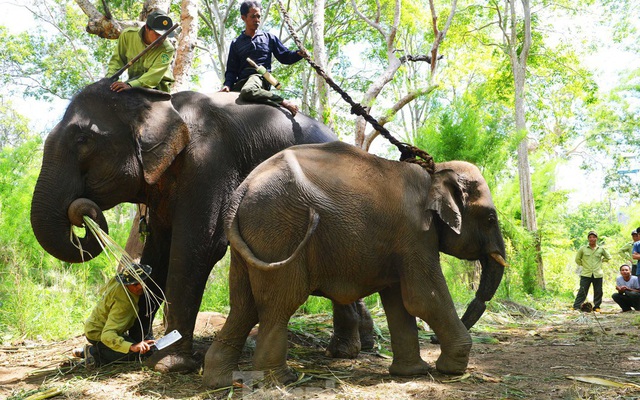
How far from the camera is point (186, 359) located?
4.74 metres

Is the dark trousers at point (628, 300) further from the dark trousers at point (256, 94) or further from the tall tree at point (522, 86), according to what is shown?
the dark trousers at point (256, 94)

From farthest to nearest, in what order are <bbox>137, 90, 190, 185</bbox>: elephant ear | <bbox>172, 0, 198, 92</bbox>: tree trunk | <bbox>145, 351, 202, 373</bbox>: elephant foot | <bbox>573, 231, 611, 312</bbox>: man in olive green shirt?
<bbox>573, 231, 611, 312</bbox>: man in olive green shirt → <bbox>172, 0, 198, 92</bbox>: tree trunk → <bbox>137, 90, 190, 185</bbox>: elephant ear → <bbox>145, 351, 202, 373</bbox>: elephant foot

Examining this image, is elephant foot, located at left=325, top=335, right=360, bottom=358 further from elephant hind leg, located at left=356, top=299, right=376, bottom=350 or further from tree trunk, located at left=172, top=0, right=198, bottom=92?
tree trunk, located at left=172, top=0, right=198, bottom=92

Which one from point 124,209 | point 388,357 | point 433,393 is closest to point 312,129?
point 388,357

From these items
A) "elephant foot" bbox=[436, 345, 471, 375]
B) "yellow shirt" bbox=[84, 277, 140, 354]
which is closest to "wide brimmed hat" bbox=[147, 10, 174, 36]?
"yellow shirt" bbox=[84, 277, 140, 354]

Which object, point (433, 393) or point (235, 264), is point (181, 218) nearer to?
point (235, 264)

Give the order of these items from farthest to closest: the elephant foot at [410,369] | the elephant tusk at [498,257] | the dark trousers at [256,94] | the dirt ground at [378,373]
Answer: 1. the dark trousers at [256,94]
2. the elephant tusk at [498,257]
3. the elephant foot at [410,369]
4. the dirt ground at [378,373]

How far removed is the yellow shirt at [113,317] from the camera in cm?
479

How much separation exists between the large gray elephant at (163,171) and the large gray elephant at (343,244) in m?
0.65

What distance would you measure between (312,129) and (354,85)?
20.1 m

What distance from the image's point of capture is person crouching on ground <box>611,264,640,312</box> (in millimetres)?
11250

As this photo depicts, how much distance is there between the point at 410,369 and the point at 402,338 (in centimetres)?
24

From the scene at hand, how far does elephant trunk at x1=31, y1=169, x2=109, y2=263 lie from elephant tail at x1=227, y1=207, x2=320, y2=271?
1.12 meters

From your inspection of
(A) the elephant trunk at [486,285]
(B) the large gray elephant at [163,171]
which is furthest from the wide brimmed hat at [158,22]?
(A) the elephant trunk at [486,285]
